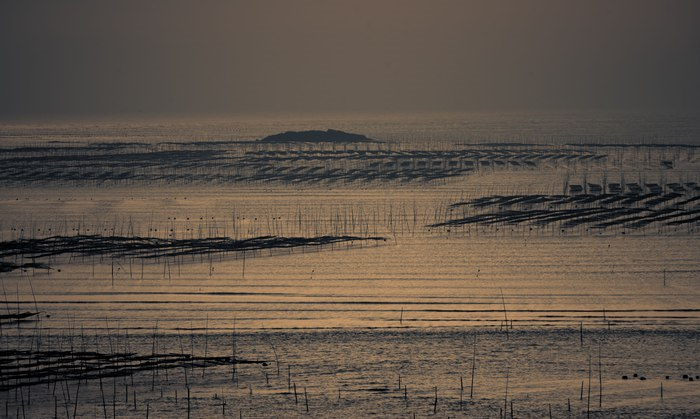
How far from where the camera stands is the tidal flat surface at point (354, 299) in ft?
58.8

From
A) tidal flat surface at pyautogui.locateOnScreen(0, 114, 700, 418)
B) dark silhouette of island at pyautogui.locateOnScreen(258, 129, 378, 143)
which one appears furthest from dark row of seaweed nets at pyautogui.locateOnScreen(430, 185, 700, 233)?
dark silhouette of island at pyautogui.locateOnScreen(258, 129, 378, 143)

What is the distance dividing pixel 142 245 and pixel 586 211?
1726cm

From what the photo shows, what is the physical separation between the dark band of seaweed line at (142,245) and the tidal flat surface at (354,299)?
0.12 m

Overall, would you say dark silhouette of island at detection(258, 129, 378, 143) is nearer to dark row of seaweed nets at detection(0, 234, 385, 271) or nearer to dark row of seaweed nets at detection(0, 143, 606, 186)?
dark row of seaweed nets at detection(0, 143, 606, 186)

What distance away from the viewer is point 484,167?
6206cm

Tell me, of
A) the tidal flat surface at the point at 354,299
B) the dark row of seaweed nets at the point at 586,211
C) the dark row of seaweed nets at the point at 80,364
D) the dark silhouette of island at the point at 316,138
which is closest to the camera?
the tidal flat surface at the point at 354,299

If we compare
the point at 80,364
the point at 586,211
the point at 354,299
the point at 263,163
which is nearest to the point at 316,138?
the point at 263,163

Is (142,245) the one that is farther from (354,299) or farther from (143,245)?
(354,299)

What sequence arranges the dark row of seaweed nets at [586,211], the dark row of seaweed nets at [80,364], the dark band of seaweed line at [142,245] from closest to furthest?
1. the dark row of seaweed nets at [80,364]
2. the dark band of seaweed line at [142,245]
3. the dark row of seaweed nets at [586,211]

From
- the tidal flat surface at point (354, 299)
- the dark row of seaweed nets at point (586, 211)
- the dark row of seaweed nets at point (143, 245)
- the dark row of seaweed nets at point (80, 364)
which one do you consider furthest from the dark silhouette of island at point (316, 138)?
the dark row of seaweed nets at point (80, 364)

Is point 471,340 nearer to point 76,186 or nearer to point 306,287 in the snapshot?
point 306,287

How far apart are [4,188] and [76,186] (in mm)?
3566

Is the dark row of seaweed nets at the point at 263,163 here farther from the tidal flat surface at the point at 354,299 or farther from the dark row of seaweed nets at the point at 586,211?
the dark row of seaweed nets at the point at 586,211

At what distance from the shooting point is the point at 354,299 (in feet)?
83.0
